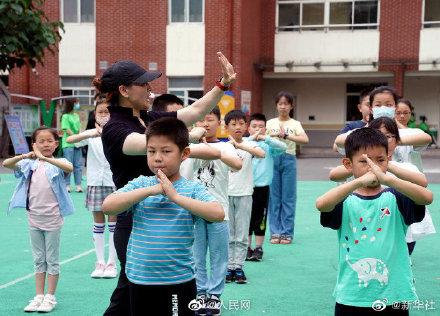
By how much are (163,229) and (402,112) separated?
9.39ft

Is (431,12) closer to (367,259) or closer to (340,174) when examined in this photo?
(340,174)

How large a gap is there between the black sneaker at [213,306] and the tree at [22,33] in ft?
29.4

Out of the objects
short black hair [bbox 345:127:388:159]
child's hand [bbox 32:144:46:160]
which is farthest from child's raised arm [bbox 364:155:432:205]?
child's hand [bbox 32:144:46:160]

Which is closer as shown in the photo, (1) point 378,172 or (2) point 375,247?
(1) point 378,172

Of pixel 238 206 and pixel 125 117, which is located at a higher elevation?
pixel 125 117

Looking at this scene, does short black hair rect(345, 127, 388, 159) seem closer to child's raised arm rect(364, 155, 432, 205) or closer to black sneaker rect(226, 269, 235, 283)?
child's raised arm rect(364, 155, 432, 205)

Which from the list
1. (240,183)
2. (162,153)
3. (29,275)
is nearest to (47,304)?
(29,275)

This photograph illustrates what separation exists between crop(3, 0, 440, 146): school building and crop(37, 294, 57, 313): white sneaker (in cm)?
1599

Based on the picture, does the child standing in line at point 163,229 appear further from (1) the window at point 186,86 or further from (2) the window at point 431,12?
(2) the window at point 431,12

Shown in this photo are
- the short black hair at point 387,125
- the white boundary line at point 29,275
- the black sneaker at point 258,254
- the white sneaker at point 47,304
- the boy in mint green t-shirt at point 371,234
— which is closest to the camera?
the boy in mint green t-shirt at point 371,234

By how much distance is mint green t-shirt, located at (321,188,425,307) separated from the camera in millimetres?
2854

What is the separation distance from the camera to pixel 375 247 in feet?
9.45

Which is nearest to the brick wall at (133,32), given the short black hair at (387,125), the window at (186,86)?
the window at (186,86)

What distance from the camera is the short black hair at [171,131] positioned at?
8.95ft
